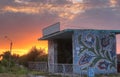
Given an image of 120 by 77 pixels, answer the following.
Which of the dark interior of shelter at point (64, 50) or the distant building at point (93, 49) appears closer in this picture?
the distant building at point (93, 49)

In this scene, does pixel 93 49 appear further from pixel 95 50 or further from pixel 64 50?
pixel 64 50

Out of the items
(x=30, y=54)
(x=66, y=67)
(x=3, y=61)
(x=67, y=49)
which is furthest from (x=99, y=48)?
(x=30, y=54)

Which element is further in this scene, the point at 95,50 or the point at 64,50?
the point at 64,50

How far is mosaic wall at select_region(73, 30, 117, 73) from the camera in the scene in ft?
133

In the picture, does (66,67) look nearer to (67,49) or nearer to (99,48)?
(99,48)

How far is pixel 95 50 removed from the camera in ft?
135

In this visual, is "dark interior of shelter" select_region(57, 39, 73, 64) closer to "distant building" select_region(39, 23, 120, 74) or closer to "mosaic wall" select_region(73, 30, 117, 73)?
"distant building" select_region(39, 23, 120, 74)

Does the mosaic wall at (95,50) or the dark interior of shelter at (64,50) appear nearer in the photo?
the mosaic wall at (95,50)

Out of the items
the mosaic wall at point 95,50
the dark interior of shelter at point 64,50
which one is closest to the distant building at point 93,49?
the mosaic wall at point 95,50

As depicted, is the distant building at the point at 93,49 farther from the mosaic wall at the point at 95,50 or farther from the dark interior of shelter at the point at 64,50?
the dark interior of shelter at the point at 64,50

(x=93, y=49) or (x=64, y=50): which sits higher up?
(x=64, y=50)

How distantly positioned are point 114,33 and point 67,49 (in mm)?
8026

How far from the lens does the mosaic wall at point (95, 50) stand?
133ft

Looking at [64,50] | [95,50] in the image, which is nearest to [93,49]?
[95,50]
